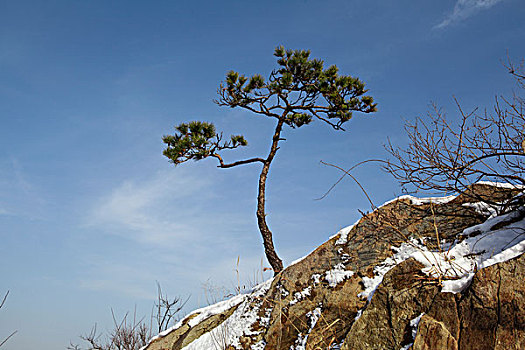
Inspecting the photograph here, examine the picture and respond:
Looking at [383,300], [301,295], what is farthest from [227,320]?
[383,300]

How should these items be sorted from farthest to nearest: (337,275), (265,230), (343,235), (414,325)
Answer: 1. (265,230)
2. (343,235)
3. (337,275)
4. (414,325)

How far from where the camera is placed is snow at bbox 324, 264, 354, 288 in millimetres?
4289

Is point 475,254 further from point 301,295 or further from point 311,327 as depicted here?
point 301,295

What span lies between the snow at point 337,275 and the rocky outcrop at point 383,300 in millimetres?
12

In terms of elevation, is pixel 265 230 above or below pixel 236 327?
above

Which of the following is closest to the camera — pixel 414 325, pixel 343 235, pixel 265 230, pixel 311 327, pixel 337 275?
pixel 414 325

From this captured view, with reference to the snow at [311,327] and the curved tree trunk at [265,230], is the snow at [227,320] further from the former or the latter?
the curved tree trunk at [265,230]

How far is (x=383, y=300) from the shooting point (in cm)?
302

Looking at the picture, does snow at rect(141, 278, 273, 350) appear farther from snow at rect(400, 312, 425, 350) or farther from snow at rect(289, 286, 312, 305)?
snow at rect(400, 312, 425, 350)

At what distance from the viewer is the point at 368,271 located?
13.8 ft

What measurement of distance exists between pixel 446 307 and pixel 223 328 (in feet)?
9.76

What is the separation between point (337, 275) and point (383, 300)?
4.49 feet

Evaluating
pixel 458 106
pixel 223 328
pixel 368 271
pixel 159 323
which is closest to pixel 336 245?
pixel 368 271

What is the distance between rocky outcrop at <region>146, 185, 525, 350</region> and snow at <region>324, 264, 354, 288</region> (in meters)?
0.01
